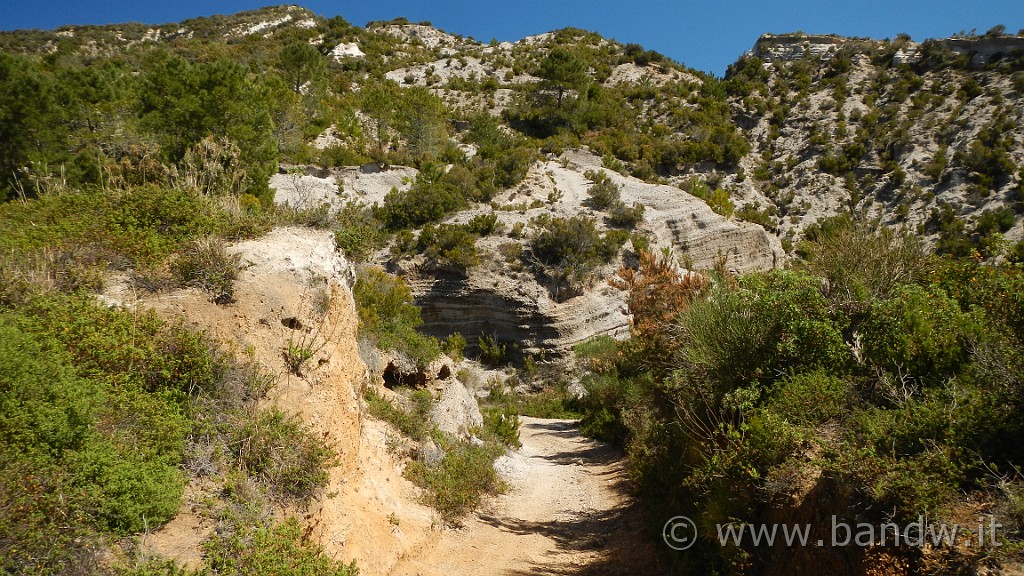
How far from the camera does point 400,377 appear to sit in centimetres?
1098

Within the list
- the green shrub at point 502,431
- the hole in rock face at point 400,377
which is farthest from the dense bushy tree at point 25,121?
the green shrub at point 502,431

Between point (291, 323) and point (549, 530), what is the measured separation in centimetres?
545

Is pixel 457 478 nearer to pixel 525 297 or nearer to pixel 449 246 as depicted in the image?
pixel 525 297

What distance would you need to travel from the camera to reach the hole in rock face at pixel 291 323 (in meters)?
6.26

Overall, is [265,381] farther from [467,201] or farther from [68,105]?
[467,201]

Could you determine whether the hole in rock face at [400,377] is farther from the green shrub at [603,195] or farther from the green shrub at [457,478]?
the green shrub at [603,195]

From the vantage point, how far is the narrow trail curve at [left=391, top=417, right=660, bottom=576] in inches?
272

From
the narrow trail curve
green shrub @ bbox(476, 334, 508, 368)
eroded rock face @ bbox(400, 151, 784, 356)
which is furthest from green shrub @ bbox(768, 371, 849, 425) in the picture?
green shrub @ bbox(476, 334, 508, 368)

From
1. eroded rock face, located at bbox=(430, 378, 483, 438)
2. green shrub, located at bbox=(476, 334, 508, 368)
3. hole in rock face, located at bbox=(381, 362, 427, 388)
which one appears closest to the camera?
eroded rock face, located at bbox=(430, 378, 483, 438)

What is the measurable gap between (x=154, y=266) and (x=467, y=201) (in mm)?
18591

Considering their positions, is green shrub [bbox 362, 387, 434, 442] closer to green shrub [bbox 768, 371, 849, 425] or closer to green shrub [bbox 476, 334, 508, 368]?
green shrub [bbox 768, 371, 849, 425]

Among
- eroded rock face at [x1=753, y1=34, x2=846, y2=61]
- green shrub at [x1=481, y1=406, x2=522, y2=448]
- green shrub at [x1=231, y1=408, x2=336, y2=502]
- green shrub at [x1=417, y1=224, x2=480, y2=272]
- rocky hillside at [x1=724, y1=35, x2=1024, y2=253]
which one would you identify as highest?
eroded rock face at [x1=753, y1=34, x2=846, y2=61]

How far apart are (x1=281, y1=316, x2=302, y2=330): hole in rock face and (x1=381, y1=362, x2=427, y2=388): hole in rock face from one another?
436 cm

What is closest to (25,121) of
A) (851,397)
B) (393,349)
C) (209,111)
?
(209,111)
